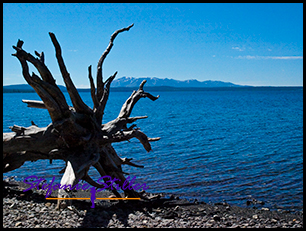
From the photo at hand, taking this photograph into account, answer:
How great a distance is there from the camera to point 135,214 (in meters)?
8.55

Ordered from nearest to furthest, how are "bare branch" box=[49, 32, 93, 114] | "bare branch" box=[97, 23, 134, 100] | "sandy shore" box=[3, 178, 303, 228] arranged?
1. "sandy shore" box=[3, 178, 303, 228]
2. "bare branch" box=[49, 32, 93, 114]
3. "bare branch" box=[97, 23, 134, 100]

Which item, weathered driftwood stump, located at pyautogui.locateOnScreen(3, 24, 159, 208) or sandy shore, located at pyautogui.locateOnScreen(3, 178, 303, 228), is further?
weathered driftwood stump, located at pyautogui.locateOnScreen(3, 24, 159, 208)

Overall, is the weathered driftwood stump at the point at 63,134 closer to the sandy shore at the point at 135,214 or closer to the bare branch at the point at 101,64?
the bare branch at the point at 101,64

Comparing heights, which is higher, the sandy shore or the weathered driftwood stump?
the weathered driftwood stump

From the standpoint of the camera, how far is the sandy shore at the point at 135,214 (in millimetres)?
7422

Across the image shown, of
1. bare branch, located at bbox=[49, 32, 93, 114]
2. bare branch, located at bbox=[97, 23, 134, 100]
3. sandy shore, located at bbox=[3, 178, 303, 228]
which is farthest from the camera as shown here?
bare branch, located at bbox=[97, 23, 134, 100]

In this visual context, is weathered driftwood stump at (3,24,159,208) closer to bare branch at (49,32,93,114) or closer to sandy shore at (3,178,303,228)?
bare branch at (49,32,93,114)

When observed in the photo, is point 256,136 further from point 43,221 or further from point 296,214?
point 43,221

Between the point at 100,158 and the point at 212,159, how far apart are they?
923 centimetres

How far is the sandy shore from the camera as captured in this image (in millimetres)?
7422

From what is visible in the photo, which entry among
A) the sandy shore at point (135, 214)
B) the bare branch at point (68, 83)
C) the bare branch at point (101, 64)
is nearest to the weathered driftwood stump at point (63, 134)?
the bare branch at point (68, 83)

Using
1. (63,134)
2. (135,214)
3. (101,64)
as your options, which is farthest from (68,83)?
(135,214)

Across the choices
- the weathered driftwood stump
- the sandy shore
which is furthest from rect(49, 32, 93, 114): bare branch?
the sandy shore

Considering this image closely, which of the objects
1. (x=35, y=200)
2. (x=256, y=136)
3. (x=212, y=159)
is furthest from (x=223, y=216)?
(x=256, y=136)
